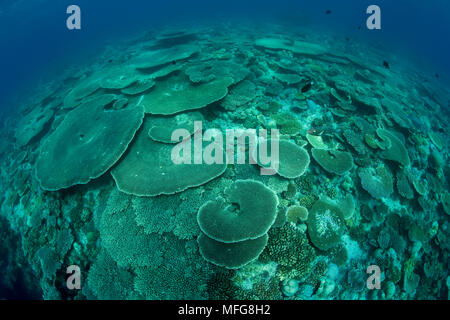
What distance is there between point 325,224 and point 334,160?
1.67 m

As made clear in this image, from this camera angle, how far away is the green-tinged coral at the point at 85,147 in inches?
176

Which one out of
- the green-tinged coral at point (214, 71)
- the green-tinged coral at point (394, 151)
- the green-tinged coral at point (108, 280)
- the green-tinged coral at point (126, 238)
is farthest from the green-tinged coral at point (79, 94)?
the green-tinged coral at point (394, 151)

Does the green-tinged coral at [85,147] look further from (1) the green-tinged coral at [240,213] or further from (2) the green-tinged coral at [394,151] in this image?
(2) the green-tinged coral at [394,151]

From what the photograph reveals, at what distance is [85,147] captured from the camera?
16.0 feet

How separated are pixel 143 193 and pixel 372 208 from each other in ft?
16.1

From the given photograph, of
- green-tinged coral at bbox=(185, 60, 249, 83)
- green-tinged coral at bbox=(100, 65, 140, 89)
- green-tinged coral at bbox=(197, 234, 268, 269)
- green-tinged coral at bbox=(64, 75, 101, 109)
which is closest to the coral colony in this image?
green-tinged coral at bbox=(197, 234, 268, 269)

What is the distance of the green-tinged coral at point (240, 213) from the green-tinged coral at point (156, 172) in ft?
1.77

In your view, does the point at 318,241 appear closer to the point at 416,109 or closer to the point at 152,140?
the point at 152,140

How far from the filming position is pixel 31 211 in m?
5.19

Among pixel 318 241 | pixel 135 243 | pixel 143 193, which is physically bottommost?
pixel 135 243

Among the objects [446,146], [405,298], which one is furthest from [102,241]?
[446,146]

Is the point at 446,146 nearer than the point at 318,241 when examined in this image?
No

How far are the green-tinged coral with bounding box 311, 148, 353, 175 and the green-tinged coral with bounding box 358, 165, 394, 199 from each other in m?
0.43

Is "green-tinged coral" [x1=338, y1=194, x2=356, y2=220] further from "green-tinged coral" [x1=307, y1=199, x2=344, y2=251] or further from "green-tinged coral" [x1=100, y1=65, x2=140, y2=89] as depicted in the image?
"green-tinged coral" [x1=100, y1=65, x2=140, y2=89]
